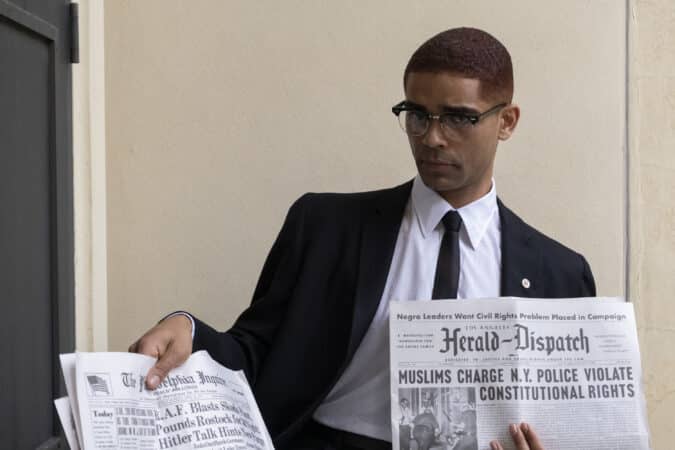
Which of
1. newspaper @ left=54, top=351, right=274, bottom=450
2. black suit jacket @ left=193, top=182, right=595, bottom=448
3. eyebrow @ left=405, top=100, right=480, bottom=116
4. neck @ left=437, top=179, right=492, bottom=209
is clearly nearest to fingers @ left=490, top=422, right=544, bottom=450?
black suit jacket @ left=193, top=182, right=595, bottom=448

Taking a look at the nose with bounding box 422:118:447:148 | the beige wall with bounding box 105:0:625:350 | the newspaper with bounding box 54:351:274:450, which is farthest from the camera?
the beige wall with bounding box 105:0:625:350

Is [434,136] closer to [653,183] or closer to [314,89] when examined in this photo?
[314,89]

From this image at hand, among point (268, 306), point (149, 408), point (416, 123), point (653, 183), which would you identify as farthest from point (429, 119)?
point (653, 183)

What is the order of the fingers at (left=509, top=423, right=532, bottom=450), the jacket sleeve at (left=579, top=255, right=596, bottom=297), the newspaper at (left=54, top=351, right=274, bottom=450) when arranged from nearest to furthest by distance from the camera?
the newspaper at (left=54, top=351, right=274, bottom=450)
the fingers at (left=509, top=423, right=532, bottom=450)
the jacket sleeve at (left=579, top=255, right=596, bottom=297)

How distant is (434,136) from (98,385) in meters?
0.92

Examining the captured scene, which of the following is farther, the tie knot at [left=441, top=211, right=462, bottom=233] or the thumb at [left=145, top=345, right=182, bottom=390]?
the tie knot at [left=441, top=211, right=462, bottom=233]

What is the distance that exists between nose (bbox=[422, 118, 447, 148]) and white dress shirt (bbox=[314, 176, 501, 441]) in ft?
0.65

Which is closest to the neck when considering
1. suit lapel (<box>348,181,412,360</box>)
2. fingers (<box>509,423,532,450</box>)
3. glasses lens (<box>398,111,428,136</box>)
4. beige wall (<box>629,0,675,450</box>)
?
suit lapel (<box>348,181,412,360</box>)

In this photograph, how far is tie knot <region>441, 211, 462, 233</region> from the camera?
7.43ft

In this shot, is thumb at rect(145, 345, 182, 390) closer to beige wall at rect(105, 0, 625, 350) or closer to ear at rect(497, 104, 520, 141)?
ear at rect(497, 104, 520, 141)

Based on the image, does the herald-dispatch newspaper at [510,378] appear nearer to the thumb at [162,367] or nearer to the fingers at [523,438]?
the fingers at [523,438]

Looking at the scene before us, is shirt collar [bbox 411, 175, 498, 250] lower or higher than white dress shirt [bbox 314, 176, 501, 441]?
higher

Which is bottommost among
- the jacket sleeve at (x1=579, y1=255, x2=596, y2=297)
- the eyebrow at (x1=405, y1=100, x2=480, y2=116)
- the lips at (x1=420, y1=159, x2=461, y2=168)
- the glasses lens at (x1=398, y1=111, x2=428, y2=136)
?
the jacket sleeve at (x1=579, y1=255, x2=596, y2=297)

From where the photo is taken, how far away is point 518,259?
2.30 m
